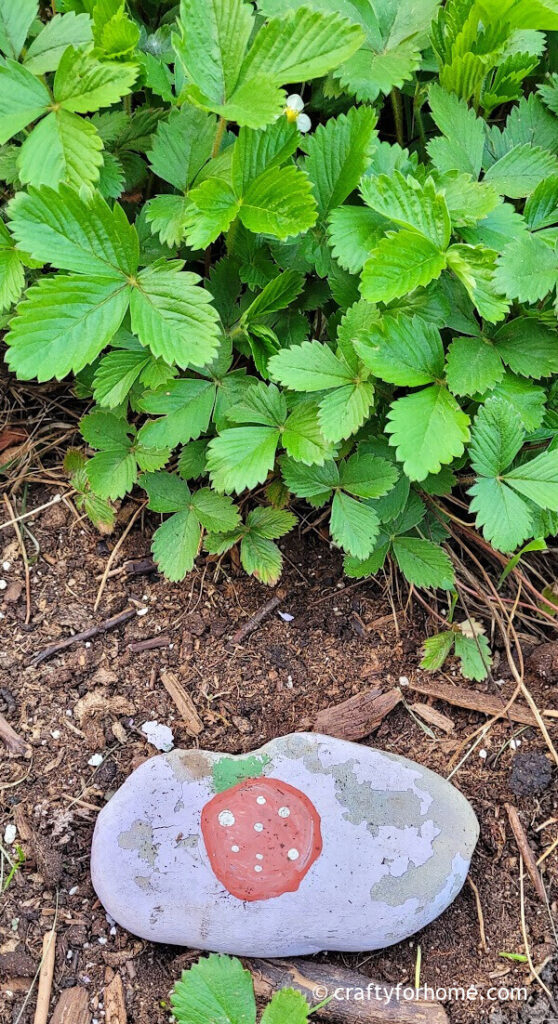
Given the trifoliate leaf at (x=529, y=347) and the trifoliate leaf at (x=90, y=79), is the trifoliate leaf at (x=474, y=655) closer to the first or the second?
the trifoliate leaf at (x=529, y=347)

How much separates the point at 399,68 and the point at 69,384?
40.1 inches

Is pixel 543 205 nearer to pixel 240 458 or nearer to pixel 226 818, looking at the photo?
pixel 240 458

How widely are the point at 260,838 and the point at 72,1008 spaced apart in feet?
1.46

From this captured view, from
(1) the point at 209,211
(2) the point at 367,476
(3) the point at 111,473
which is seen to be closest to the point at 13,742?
(3) the point at 111,473

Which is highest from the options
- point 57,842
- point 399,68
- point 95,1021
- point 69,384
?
point 399,68

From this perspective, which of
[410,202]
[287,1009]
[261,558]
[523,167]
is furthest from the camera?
[261,558]

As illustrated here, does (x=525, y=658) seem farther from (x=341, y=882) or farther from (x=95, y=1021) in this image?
(x=95, y=1021)

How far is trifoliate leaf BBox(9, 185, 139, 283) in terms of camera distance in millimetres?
1346

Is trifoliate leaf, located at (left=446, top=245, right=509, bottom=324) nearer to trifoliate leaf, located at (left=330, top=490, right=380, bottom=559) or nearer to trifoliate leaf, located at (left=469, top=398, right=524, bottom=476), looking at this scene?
trifoliate leaf, located at (left=469, top=398, right=524, bottom=476)

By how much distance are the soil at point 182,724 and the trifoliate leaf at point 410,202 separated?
0.77 metres

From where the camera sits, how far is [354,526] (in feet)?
5.26

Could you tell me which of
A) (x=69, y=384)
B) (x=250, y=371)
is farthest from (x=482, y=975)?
(x=69, y=384)

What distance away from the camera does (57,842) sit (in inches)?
62.4

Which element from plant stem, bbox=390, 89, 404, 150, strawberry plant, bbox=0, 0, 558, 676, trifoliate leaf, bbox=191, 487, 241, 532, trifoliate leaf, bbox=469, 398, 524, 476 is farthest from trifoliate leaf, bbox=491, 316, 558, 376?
trifoliate leaf, bbox=191, 487, 241, 532
